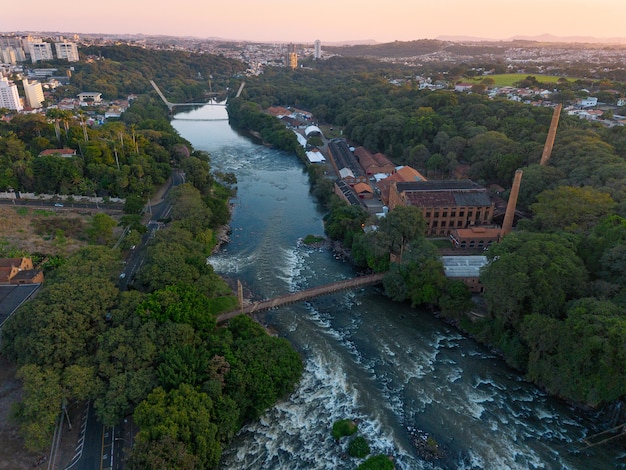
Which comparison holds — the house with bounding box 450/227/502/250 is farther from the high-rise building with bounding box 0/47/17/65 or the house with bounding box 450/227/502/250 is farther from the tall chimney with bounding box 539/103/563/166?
the high-rise building with bounding box 0/47/17/65

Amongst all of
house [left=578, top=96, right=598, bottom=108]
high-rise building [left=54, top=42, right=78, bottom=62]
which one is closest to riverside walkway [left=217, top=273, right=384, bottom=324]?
house [left=578, top=96, right=598, bottom=108]

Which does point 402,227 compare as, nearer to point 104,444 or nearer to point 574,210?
point 574,210

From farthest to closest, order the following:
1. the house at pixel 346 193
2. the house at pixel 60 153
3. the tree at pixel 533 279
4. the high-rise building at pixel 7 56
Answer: the high-rise building at pixel 7 56, the house at pixel 60 153, the house at pixel 346 193, the tree at pixel 533 279

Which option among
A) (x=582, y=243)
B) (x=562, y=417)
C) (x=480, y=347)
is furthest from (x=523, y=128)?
(x=562, y=417)

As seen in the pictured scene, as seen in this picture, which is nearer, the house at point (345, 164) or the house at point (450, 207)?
the house at point (450, 207)

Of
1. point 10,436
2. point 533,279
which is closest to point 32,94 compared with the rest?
point 10,436

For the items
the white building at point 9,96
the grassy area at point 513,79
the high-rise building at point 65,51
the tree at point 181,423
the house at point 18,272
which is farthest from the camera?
the high-rise building at point 65,51

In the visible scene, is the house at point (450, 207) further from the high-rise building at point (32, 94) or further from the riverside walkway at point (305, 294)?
the high-rise building at point (32, 94)

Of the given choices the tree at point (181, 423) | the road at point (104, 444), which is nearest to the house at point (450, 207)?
the tree at point (181, 423)
